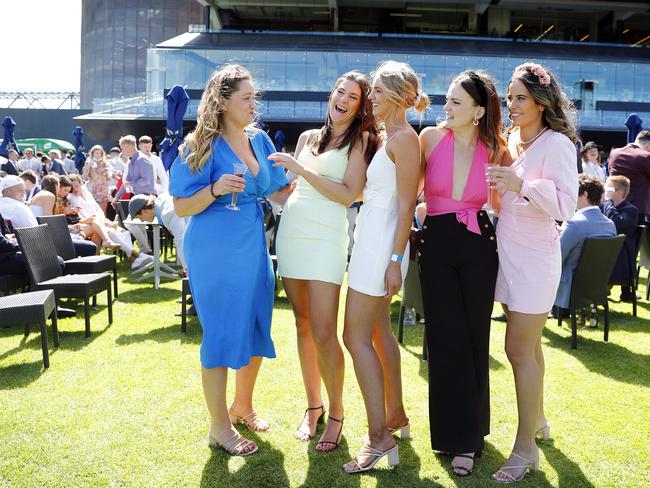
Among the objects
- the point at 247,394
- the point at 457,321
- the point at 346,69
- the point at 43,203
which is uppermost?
the point at 346,69

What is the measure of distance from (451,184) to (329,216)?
706mm

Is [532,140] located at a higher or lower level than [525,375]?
higher

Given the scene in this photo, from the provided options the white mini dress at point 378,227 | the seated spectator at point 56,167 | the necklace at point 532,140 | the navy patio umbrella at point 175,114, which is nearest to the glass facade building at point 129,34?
the seated spectator at point 56,167

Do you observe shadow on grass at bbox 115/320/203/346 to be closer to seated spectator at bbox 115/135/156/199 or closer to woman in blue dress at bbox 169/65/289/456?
woman in blue dress at bbox 169/65/289/456

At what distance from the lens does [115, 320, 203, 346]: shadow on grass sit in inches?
243

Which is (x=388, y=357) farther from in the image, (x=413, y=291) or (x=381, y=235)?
(x=413, y=291)

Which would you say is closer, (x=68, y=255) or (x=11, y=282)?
(x=11, y=282)

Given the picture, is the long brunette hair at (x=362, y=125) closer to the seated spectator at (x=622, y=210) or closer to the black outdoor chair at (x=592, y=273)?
the black outdoor chair at (x=592, y=273)

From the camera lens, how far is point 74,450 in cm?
369

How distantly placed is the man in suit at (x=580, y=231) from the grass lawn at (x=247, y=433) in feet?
2.03

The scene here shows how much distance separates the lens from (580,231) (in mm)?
6184

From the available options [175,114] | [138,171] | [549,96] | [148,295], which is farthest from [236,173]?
[138,171]

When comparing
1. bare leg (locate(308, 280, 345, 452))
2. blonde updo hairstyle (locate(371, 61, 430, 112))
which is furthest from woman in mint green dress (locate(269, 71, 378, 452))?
blonde updo hairstyle (locate(371, 61, 430, 112))

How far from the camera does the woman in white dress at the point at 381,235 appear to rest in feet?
10.9
